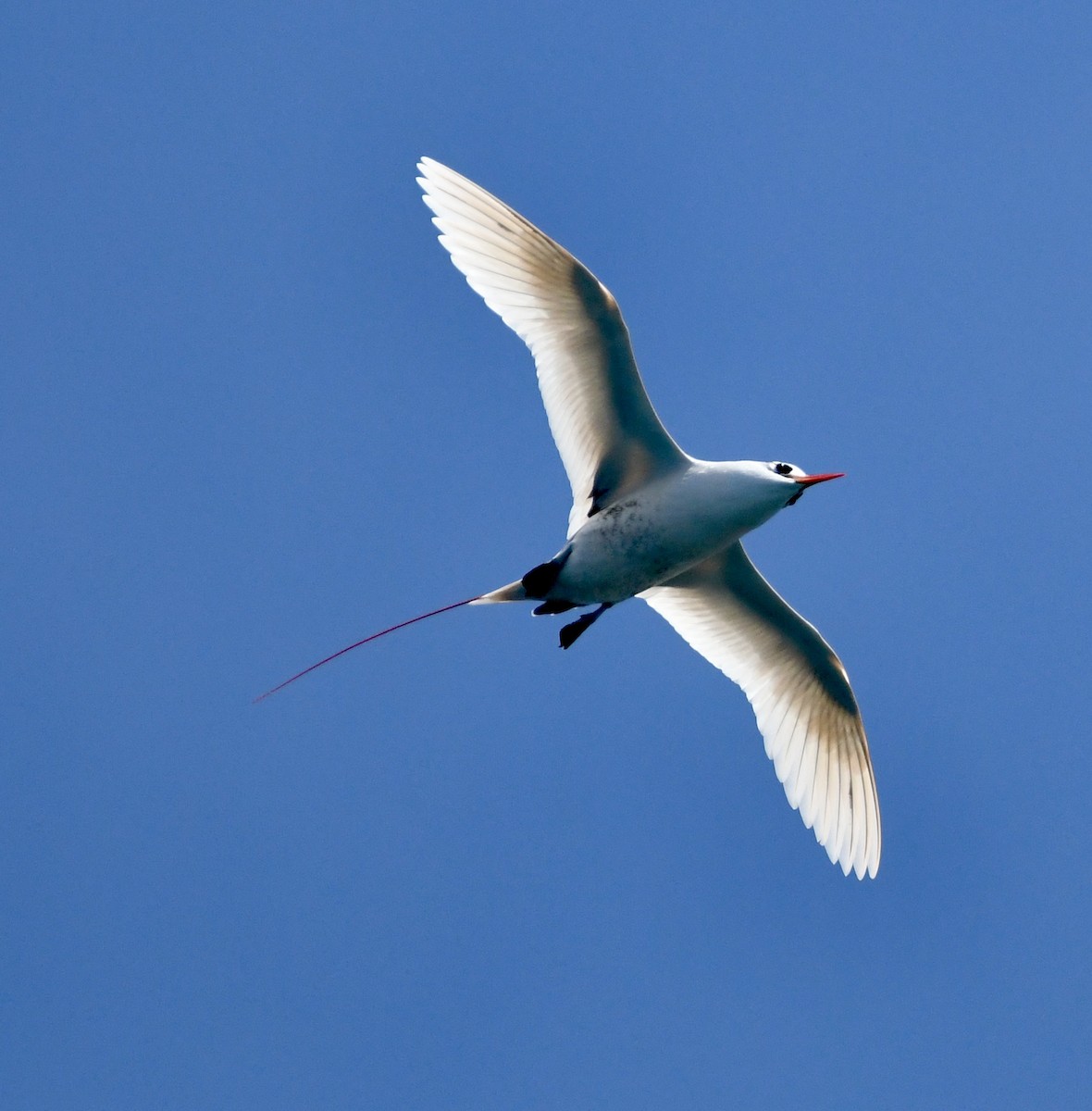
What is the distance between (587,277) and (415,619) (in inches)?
124

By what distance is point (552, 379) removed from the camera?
45.4ft

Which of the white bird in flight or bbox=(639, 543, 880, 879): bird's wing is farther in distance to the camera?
bbox=(639, 543, 880, 879): bird's wing

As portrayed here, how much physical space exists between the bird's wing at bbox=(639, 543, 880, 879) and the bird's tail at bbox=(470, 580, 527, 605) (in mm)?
1868

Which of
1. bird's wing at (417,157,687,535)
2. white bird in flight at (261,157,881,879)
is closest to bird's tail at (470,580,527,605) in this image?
white bird in flight at (261,157,881,879)

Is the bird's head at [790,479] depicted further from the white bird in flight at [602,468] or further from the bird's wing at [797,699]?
the bird's wing at [797,699]

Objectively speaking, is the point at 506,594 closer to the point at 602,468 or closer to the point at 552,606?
the point at 552,606

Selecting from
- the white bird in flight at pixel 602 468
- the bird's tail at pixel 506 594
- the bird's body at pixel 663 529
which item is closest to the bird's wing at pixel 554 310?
the white bird in flight at pixel 602 468

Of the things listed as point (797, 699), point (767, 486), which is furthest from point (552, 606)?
point (797, 699)

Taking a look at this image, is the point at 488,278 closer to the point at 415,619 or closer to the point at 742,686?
the point at 415,619

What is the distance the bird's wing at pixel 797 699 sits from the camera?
15500 mm

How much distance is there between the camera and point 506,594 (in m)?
14.2

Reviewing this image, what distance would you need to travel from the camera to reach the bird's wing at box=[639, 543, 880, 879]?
1550cm

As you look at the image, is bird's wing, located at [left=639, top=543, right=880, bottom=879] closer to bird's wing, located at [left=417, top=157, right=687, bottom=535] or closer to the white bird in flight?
the white bird in flight

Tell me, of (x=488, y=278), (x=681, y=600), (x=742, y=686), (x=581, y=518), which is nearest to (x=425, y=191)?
(x=488, y=278)
